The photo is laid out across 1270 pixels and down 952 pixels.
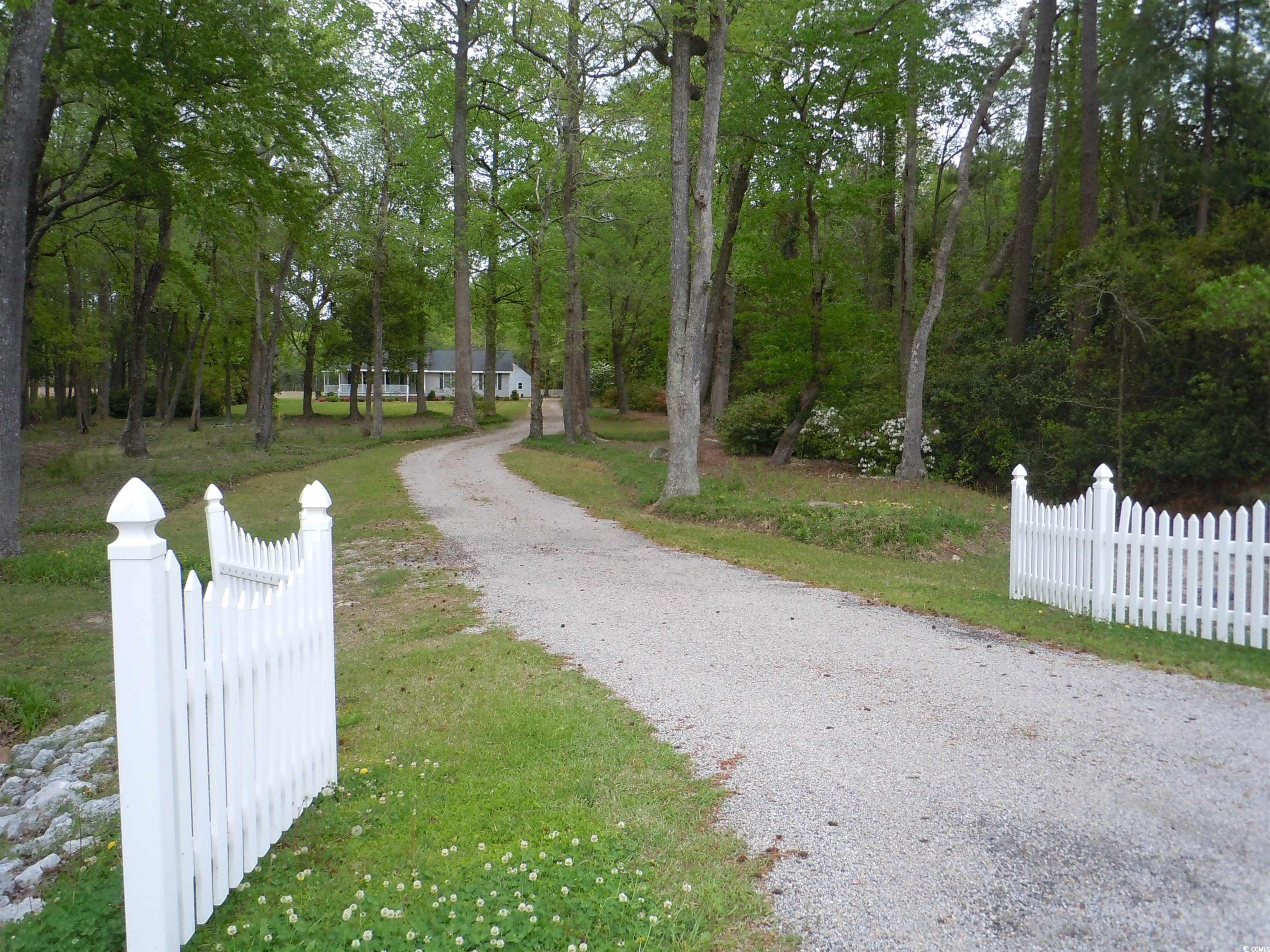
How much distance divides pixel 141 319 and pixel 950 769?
2405cm

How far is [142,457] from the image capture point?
77.0 feet

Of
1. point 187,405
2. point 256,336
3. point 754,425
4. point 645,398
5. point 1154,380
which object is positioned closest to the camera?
point 1154,380

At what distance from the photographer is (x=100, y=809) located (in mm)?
4363

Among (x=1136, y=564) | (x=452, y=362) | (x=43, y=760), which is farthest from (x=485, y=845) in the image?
(x=452, y=362)

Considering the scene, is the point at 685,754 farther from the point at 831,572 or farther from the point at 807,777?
the point at 831,572

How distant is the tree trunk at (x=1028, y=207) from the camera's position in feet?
70.5

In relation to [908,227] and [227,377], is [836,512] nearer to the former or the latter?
[908,227]

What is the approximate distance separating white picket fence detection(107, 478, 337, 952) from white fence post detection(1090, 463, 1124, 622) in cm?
651

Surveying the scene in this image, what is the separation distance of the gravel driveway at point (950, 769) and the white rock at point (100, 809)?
2930 mm

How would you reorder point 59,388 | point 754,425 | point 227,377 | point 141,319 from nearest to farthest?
point 141,319 < point 754,425 < point 59,388 < point 227,377

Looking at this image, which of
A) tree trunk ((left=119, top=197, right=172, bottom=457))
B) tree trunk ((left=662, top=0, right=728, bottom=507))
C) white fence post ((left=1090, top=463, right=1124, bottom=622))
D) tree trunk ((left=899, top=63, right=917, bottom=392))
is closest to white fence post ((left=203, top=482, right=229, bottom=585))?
white fence post ((left=1090, top=463, right=1124, bottom=622))

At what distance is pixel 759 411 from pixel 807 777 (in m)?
24.0

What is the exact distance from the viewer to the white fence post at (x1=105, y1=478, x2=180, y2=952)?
2.75 m

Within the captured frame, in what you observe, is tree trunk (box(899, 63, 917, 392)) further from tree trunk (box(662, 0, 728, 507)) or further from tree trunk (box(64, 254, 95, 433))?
tree trunk (box(64, 254, 95, 433))
